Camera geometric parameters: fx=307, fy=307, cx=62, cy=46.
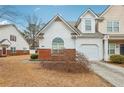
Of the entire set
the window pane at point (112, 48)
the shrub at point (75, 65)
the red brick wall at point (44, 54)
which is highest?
the window pane at point (112, 48)

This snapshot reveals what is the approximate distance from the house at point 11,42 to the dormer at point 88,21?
13929mm

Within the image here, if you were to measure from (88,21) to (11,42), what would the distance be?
16199 mm

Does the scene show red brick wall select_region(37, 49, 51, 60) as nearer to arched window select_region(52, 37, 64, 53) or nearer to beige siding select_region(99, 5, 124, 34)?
arched window select_region(52, 37, 64, 53)

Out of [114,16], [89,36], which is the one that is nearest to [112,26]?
[114,16]

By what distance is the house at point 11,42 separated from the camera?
43.1 metres

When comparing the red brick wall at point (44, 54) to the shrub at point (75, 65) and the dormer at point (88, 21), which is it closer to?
the dormer at point (88, 21)

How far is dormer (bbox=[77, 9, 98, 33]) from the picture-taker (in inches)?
1272

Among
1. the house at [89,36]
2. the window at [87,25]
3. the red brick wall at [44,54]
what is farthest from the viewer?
the window at [87,25]

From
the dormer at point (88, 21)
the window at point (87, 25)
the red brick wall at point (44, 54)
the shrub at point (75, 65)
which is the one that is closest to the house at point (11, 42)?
the red brick wall at point (44, 54)

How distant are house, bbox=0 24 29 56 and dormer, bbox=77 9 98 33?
45.7 ft

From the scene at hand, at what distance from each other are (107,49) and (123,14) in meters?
4.11
